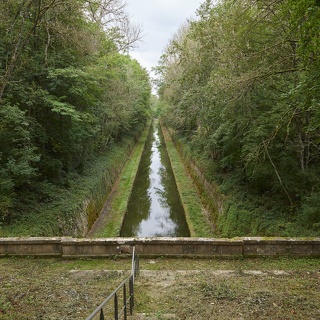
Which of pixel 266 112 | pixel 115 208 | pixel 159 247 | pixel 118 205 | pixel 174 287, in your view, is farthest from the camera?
pixel 118 205

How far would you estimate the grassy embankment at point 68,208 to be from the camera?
10773 millimetres

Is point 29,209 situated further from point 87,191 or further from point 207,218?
point 207,218

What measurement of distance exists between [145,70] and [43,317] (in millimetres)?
49103

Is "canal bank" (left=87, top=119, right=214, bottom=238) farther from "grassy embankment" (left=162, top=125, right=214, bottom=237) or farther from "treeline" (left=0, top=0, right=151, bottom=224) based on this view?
"treeline" (left=0, top=0, right=151, bottom=224)

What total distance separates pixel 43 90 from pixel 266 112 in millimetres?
9362

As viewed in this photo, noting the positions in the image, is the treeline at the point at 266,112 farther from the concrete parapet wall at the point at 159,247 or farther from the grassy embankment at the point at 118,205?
the grassy embankment at the point at 118,205

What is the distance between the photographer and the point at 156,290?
6.31 meters

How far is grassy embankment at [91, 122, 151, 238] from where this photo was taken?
15.3m

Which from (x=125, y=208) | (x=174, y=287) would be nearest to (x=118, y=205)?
(x=125, y=208)

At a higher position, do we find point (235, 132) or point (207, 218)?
point (235, 132)

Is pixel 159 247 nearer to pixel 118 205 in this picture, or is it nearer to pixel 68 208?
pixel 68 208

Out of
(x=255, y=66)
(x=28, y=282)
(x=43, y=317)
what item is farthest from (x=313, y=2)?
(x=28, y=282)

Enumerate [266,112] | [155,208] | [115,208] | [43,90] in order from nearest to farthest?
1. [266,112]
2. [43,90]
3. [115,208]
4. [155,208]

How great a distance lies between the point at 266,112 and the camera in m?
10.9
